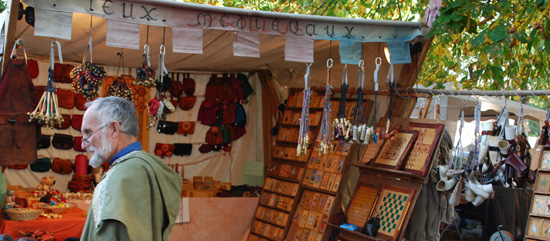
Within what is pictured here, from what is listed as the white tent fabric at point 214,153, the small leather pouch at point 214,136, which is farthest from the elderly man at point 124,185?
the small leather pouch at point 214,136

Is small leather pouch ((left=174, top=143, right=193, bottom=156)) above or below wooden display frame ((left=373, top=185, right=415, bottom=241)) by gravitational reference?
above

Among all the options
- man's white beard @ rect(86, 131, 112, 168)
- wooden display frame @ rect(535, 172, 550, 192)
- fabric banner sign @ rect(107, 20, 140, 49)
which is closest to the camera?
man's white beard @ rect(86, 131, 112, 168)

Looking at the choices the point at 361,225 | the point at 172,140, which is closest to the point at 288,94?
the point at 172,140

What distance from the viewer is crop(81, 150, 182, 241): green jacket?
2.07 m

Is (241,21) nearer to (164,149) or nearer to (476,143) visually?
(476,143)

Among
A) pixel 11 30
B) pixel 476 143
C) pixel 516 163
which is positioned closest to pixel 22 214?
pixel 11 30

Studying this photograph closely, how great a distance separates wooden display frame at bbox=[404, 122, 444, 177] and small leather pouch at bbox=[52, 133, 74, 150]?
12.7 ft

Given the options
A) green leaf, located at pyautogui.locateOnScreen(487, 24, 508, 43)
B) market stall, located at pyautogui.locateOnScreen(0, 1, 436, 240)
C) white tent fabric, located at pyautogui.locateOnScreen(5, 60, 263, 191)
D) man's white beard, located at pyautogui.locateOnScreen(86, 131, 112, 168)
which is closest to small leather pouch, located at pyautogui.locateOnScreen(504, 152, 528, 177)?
green leaf, located at pyautogui.locateOnScreen(487, 24, 508, 43)

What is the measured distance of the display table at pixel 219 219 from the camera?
6.57m

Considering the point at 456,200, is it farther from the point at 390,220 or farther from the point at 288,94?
the point at 288,94

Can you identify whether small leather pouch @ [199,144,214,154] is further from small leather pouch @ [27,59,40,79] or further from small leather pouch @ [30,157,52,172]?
small leather pouch @ [27,59,40,79]

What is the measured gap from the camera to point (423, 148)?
15.8 feet

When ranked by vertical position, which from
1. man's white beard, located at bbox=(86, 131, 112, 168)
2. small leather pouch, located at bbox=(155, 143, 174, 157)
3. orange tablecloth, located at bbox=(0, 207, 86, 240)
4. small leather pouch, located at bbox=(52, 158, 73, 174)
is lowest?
orange tablecloth, located at bbox=(0, 207, 86, 240)

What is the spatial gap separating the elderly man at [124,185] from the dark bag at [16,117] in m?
1.86
